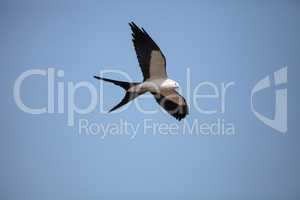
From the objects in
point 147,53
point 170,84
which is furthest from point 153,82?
point 147,53

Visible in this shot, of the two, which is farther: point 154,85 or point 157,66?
point 154,85

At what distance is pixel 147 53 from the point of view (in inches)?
145

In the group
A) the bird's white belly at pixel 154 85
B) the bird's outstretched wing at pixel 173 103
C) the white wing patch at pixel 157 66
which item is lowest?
the bird's outstretched wing at pixel 173 103

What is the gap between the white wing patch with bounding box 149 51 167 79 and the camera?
145 inches

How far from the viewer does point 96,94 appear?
4.27m

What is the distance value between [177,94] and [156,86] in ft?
0.58

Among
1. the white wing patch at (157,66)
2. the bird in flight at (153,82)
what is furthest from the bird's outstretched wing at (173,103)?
the white wing patch at (157,66)

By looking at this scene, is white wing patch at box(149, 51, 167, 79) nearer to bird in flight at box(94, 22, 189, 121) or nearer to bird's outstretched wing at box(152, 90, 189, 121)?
bird in flight at box(94, 22, 189, 121)

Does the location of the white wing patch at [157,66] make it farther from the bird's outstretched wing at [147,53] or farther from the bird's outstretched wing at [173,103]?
the bird's outstretched wing at [173,103]

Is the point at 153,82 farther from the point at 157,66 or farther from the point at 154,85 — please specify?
the point at 157,66

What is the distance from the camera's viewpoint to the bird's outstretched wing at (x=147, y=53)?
3.65 meters

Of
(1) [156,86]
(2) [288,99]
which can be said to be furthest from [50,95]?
(2) [288,99]

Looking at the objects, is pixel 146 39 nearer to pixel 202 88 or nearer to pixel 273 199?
pixel 202 88

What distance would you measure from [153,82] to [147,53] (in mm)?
280
